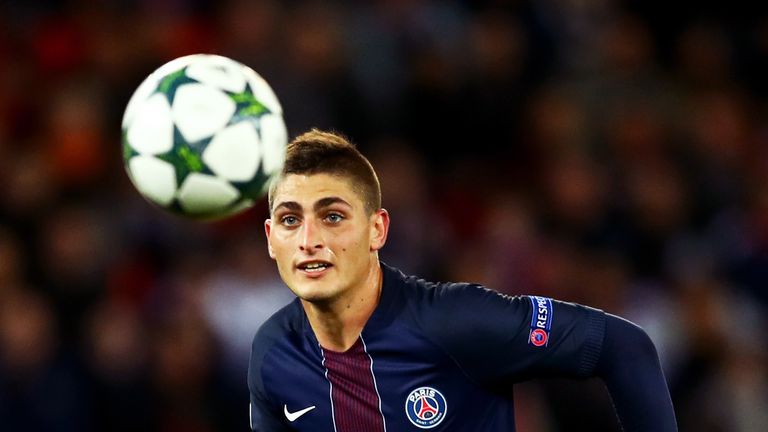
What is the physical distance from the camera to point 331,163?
4.82 meters

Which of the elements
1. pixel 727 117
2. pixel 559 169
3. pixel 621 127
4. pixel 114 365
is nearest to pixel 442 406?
pixel 114 365

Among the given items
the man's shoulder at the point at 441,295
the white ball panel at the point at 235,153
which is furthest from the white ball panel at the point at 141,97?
the man's shoulder at the point at 441,295

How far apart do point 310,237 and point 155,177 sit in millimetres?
599

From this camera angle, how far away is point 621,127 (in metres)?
10.2

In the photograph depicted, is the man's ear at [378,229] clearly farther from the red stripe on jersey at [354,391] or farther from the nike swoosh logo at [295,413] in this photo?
the nike swoosh logo at [295,413]

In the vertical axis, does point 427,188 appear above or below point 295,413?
above

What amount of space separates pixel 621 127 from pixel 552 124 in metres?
0.51

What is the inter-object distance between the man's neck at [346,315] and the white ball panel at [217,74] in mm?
815

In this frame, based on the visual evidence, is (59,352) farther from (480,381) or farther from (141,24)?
(480,381)

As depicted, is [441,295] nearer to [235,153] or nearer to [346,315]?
[346,315]

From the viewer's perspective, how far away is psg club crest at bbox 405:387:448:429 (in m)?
4.82

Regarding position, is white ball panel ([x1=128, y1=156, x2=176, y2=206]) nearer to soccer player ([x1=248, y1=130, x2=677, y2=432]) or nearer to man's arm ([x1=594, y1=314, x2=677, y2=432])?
soccer player ([x1=248, y1=130, x2=677, y2=432])

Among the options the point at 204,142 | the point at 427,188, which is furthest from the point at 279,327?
the point at 427,188

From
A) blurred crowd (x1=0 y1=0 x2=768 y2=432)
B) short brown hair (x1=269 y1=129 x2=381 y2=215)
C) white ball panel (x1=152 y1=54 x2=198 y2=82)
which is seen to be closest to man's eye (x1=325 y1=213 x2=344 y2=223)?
short brown hair (x1=269 y1=129 x2=381 y2=215)
